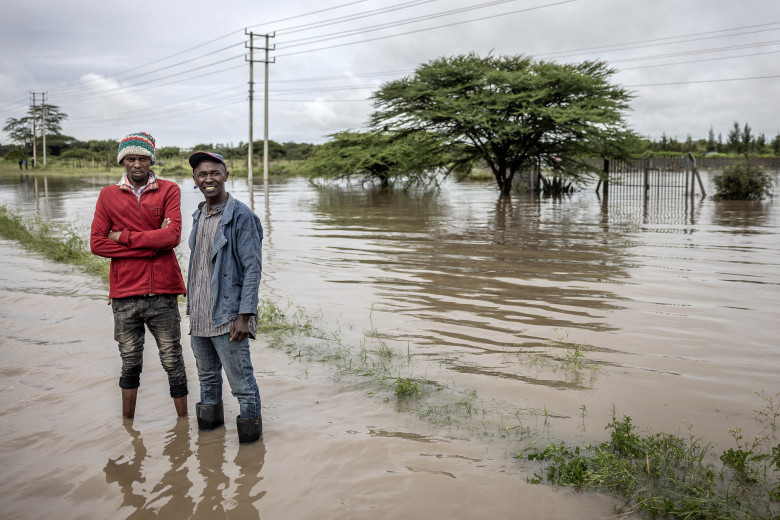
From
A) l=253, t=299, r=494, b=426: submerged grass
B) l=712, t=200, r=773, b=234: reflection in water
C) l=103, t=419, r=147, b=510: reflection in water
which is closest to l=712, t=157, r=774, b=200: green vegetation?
l=712, t=200, r=773, b=234: reflection in water

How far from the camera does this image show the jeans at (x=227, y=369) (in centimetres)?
391

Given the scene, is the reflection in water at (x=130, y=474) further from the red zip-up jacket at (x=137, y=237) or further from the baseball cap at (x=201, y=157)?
the baseball cap at (x=201, y=157)

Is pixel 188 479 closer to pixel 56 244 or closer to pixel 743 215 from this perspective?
pixel 56 244

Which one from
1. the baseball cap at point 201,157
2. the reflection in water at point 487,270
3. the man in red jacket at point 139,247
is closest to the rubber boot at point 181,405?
the man in red jacket at point 139,247

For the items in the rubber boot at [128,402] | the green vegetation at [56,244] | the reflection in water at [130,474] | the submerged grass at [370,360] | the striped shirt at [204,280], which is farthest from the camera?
the green vegetation at [56,244]

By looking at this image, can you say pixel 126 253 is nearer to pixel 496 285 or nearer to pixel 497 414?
pixel 497 414

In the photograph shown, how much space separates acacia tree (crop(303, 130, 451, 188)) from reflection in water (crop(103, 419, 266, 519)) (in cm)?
2730

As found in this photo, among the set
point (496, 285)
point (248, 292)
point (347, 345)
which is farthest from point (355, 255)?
point (248, 292)

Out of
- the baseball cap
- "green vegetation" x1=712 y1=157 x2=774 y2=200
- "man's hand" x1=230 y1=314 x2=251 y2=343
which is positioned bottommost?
"man's hand" x1=230 y1=314 x2=251 y2=343

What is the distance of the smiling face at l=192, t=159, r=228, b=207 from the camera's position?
12.9 feet

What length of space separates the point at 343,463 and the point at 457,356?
7.31 feet

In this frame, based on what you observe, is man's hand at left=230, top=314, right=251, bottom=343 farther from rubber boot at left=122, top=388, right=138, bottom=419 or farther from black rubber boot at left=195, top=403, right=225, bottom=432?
rubber boot at left=122, top=388, right=138, bottom=419

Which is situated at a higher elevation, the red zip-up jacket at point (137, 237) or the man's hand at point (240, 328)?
the red zip-up jacket at point (137, 237)

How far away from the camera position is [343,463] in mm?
3896
